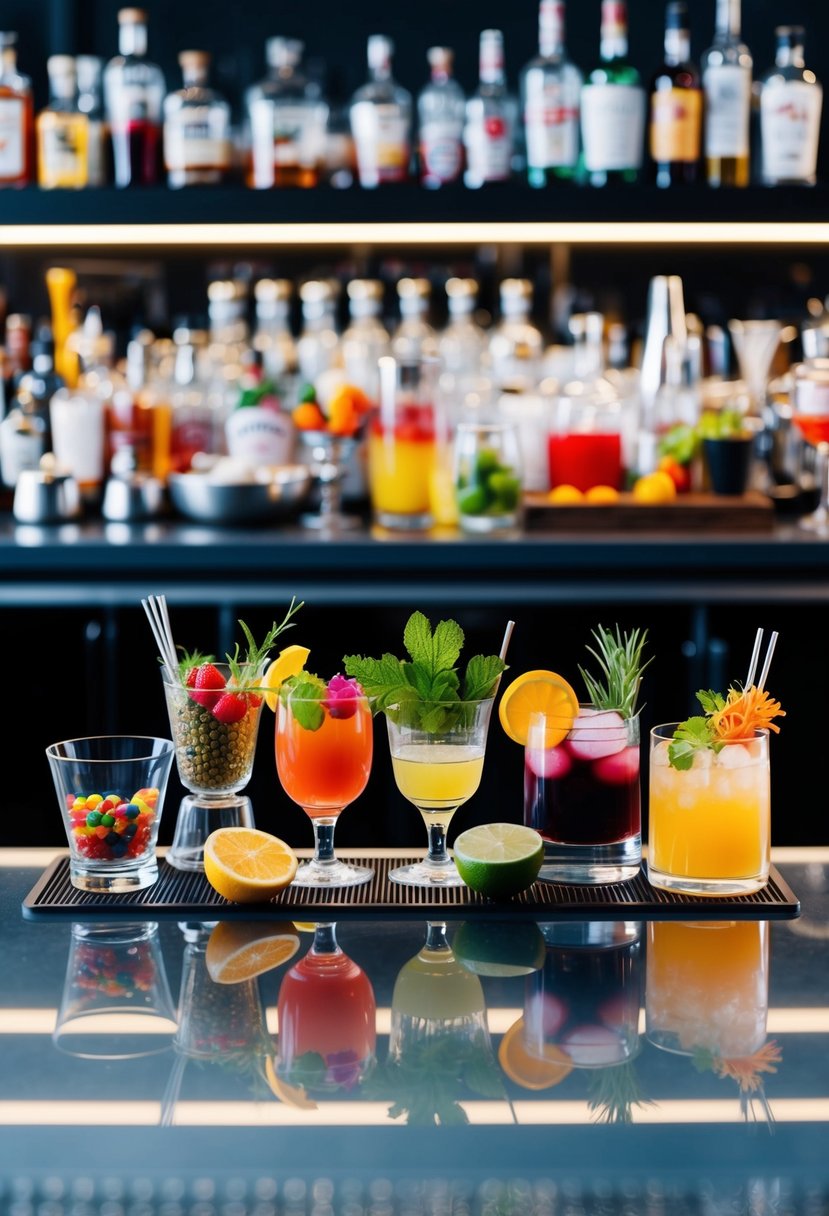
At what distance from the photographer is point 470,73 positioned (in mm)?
2945

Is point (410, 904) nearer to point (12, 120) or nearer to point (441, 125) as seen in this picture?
point (441, 125)

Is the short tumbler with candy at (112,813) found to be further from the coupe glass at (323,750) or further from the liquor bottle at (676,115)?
the liquor bottle at (676,115)

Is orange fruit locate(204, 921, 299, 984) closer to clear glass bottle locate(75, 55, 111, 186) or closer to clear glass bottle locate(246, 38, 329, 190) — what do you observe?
clear glass bottle locate(246, 38, 329, 190)

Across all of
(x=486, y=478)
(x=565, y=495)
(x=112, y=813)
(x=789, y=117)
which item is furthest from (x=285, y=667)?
(x=789, y=117)

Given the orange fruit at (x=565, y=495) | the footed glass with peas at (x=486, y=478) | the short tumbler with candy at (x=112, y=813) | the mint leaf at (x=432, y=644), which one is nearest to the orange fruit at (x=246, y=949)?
the short tumbler with candy at (x=112, y=813)

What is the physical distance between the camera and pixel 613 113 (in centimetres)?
267

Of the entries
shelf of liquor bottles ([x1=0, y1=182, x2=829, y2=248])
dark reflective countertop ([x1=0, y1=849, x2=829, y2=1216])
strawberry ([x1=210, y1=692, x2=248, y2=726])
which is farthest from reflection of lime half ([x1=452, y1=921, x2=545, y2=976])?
shelf of liquor bottles ([x1=0, y1=182, x2=829, y2=248])

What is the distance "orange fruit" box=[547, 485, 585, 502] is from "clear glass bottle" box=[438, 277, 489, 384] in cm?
32

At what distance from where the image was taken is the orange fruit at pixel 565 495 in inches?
108

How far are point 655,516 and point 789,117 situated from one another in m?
0.71

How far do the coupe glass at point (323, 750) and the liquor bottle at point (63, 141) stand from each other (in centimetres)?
184

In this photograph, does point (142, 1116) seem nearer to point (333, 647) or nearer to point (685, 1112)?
point (685, 1112)

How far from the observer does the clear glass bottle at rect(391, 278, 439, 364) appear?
9.80 ft

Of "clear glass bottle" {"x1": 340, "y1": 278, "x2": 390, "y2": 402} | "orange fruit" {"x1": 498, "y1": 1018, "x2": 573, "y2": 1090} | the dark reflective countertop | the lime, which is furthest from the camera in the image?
"clear glass bottle" {"x1": 340, "y1": 278, "x2": 390, "y2": 402}
